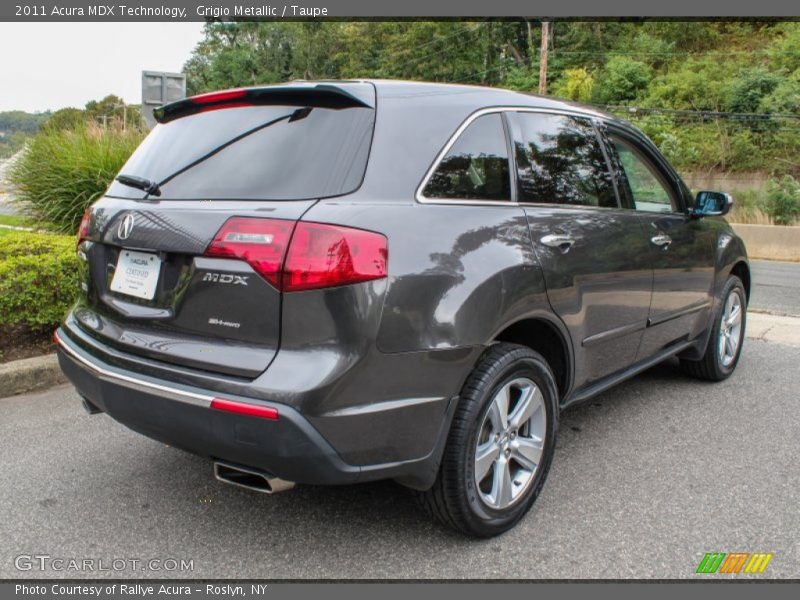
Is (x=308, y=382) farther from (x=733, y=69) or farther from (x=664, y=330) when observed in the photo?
(x=733, y=69)

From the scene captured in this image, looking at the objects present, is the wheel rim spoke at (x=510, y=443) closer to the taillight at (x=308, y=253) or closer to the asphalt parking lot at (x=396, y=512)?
the asphalt parking lot at (x=396, y=512)

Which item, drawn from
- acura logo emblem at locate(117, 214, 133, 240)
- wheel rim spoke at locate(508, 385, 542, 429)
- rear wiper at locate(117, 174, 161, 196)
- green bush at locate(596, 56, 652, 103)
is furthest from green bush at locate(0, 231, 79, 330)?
green bush at locate(596, 56, 652, 103)

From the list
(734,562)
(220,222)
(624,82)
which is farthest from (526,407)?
(624,82)

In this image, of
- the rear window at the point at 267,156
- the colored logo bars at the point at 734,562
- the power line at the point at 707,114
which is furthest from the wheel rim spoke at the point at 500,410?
the power line at the point at 707,114

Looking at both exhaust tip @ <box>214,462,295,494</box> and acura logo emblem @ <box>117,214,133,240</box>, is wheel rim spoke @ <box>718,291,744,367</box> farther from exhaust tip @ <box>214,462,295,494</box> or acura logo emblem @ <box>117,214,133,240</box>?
acura logo emblem @ <box>117,214,133,240</box>

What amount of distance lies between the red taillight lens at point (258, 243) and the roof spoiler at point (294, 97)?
58cm

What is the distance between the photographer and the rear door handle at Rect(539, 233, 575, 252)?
2.88m

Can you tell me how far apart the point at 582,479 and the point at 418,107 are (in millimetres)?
1884

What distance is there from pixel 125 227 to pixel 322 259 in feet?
2.97

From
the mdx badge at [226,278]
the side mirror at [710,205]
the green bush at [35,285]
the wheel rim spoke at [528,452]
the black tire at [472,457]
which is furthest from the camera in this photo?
the green bush at [35,285]

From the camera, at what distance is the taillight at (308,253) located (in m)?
2.15

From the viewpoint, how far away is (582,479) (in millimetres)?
3232

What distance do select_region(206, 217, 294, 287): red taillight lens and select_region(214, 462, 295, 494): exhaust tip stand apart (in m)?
0.65

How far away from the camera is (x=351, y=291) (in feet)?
7.09
